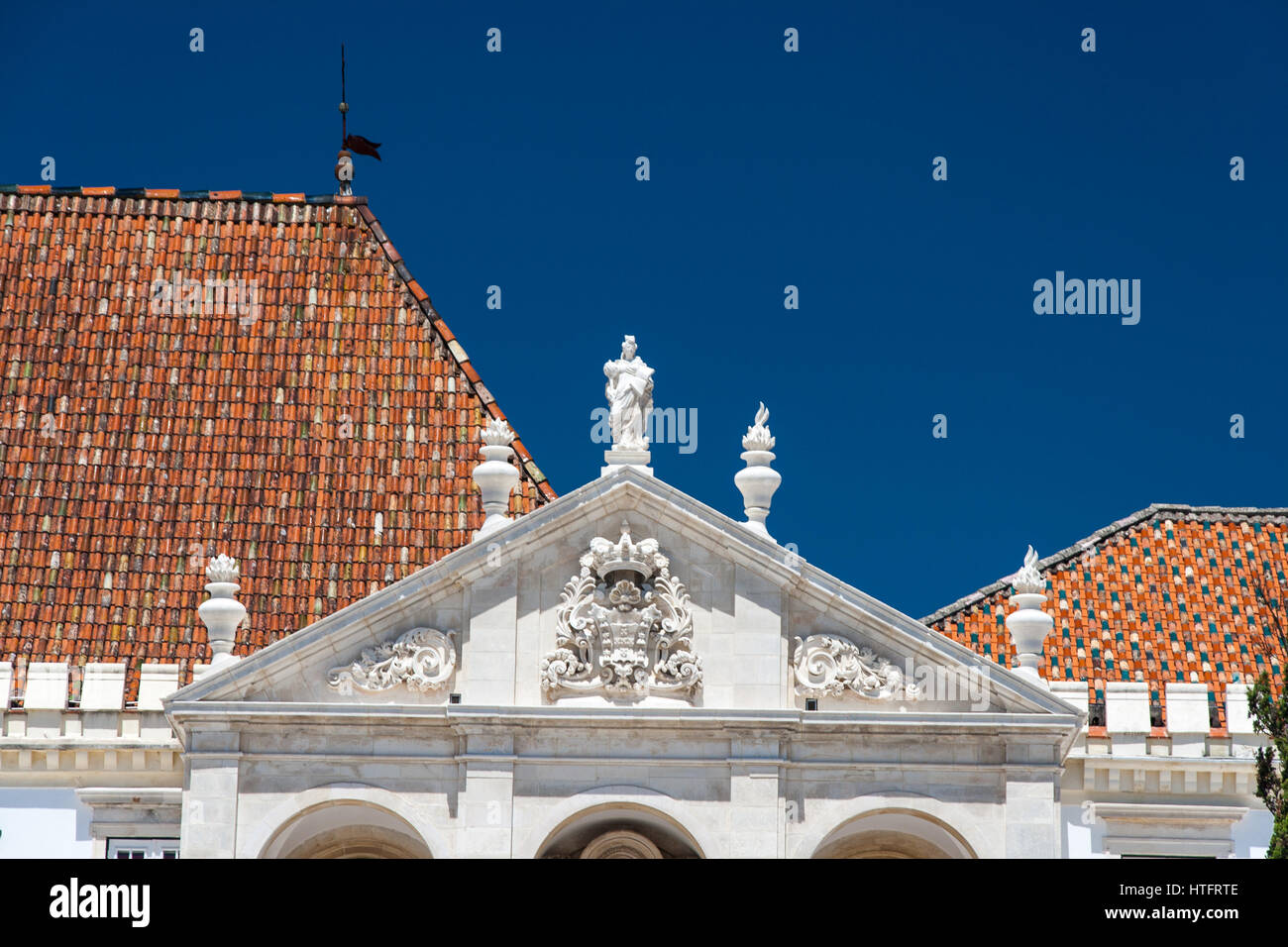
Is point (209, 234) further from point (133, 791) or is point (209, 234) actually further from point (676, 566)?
point (676, 566)

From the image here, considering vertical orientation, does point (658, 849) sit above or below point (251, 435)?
below

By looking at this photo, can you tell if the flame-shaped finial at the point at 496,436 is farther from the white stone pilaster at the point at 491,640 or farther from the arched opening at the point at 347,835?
the arched opening at the point at 347,835

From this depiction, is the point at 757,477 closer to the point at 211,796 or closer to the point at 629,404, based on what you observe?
the point at 629,404

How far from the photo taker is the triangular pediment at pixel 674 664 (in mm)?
33000

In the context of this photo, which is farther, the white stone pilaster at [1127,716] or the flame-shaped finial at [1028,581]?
the white stone pilaster at [1127,716]

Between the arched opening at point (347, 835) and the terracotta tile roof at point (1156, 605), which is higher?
the terracotta tile roof at point (1156, 605)

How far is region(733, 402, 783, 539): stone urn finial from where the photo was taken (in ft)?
110

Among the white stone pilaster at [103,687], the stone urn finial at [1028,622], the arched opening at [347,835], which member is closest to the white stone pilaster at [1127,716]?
the stone urn finial at [1028,622]

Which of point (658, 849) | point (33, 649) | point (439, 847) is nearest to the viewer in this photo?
point (439, 847)

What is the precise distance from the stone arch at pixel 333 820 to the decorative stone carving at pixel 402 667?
1.33 metres

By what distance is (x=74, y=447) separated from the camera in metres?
41.8
